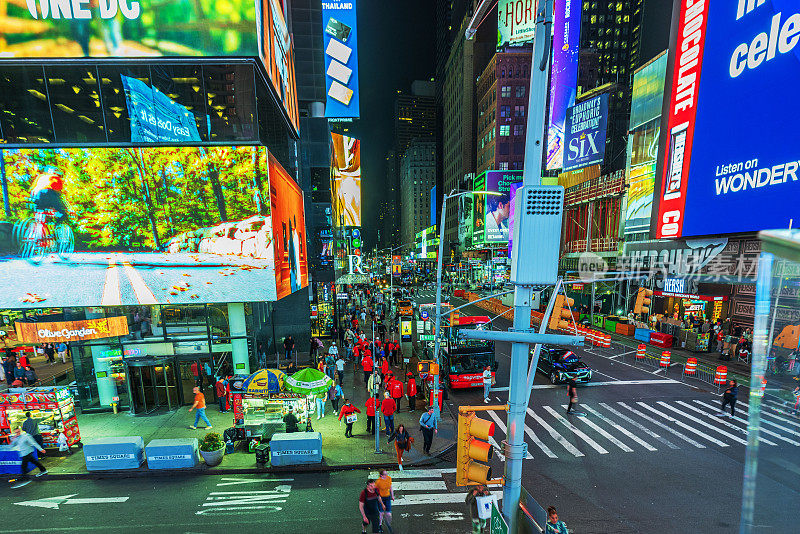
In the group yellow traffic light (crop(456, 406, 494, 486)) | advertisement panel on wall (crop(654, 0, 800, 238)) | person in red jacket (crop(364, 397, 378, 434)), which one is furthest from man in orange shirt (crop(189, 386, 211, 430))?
advertisement panel on wall (crop(654, 0, 800, 238))

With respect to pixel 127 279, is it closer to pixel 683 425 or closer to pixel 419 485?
pixel 419 485

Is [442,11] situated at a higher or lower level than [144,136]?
higher

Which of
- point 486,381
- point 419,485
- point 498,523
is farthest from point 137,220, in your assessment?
point 486,381

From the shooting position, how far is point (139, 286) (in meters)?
14.1

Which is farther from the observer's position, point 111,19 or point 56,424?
point 111,19

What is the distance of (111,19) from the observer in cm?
1314

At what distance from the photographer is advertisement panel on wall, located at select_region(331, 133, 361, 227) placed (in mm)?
35969

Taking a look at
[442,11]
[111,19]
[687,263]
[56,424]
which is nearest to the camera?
[56,424]

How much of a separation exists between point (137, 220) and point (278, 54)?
11.3 metres

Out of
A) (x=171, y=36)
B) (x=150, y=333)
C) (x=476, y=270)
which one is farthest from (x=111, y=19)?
(x=476, y=270)

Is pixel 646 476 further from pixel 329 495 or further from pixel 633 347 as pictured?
pixel 633 347

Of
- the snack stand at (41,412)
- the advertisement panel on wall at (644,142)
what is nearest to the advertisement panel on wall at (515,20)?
the advertisement panel on wall at (644,142)

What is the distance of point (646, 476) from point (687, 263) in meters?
9.12

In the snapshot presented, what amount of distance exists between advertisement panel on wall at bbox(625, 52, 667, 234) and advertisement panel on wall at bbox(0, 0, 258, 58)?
28727 millimetres
